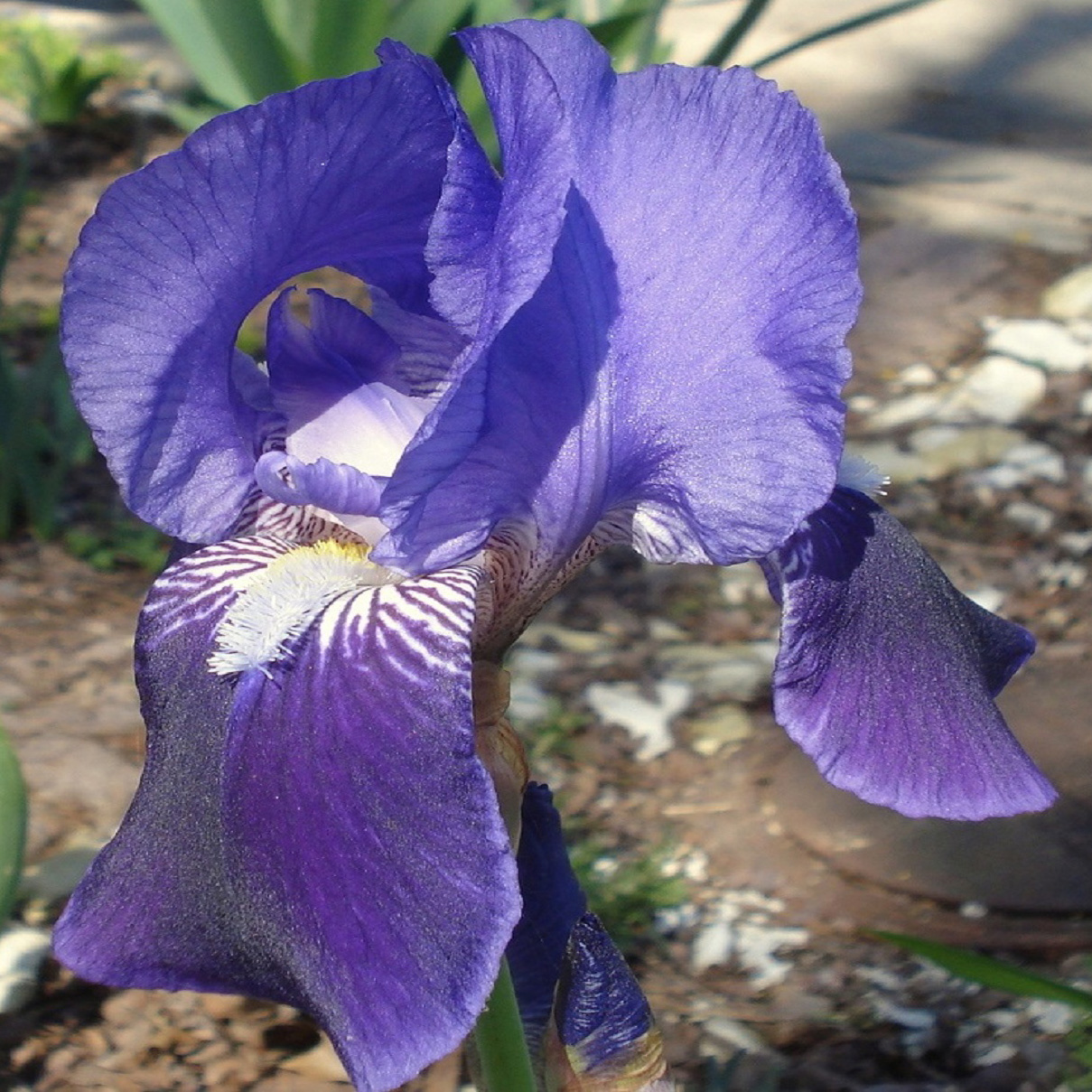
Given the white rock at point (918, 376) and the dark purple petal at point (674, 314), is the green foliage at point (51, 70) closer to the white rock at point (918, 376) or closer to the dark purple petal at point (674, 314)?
the white rock at point (918, 376)

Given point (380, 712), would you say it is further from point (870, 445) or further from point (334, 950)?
point (870, 445)

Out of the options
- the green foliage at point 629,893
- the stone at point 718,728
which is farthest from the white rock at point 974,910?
the stone at point 718,728

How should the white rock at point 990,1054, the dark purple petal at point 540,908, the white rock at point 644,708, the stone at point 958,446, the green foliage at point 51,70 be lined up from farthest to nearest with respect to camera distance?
1. the green foliage at point 51,70
2. the stone at point 958,446
3. the white rock at point 644,708
4. the white rock at point 990,1054
5. the dark purple petal at point 540,908

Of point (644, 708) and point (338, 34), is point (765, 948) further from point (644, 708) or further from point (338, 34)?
point (338, 34)

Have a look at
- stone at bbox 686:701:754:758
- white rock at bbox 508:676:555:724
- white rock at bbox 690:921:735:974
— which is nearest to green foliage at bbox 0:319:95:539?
white rock at bbox 508:676:555:724

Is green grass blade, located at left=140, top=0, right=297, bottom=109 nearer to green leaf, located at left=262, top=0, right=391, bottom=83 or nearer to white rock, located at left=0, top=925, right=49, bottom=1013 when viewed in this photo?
green leaf, located at left=262, top=0, right=391, bottom=83

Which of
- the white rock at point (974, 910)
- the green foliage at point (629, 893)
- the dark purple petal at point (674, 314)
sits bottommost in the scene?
the white rock at point (974, 910)
